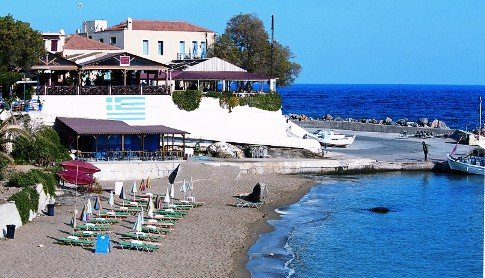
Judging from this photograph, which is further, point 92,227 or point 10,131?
point 10,131

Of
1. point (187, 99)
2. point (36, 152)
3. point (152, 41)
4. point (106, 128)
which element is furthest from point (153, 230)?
point (152, 41)

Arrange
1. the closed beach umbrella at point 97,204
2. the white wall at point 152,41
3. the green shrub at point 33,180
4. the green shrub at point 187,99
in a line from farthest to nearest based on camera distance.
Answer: the white wall at point 152,41
the green shrub at point 187,99
the green shrub at point 33,180
the closed beach umbrella at point 97,204

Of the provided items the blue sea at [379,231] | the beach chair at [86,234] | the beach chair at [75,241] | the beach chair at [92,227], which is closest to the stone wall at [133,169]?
the blue sea at [379,231]

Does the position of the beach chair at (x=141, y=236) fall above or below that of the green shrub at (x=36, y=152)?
below

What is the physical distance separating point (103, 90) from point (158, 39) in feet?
56.0

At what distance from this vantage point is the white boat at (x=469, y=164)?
5972cm

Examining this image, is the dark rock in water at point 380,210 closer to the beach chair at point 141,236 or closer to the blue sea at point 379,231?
the blue sea at point 379,231

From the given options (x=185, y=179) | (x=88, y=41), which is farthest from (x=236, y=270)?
(x=88, y=41)

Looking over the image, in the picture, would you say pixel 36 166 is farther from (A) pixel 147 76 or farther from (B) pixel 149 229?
(A) pixel 147 76

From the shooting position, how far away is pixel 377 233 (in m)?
41.0

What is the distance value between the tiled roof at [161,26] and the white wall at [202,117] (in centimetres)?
1540

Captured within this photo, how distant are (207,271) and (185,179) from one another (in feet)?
64.1

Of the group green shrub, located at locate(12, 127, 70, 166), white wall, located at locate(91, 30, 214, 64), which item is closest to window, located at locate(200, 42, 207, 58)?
white wall, located at locate(91, 30, 214, 64)

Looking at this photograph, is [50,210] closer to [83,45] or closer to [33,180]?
[33,180]
